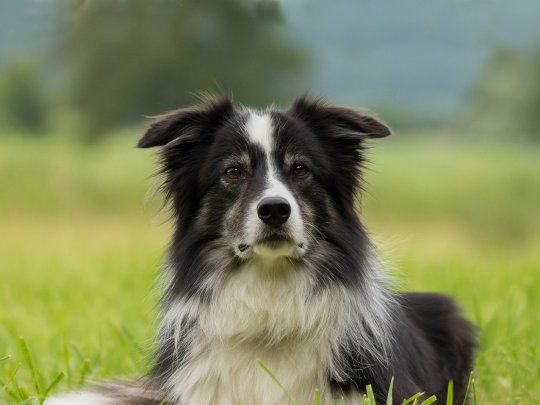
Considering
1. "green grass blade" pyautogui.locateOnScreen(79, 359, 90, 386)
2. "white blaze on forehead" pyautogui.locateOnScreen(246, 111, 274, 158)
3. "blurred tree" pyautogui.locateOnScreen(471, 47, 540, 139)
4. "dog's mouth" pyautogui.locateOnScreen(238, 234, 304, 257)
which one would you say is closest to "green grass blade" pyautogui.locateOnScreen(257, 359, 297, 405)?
"dog's mouth" pyautogui.locateOnScreen(238, 234, 304, 257)

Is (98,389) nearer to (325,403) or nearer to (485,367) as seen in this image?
(325,403)

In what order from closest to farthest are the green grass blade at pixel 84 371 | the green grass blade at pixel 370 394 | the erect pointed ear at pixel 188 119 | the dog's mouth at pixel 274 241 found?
the green grass blade at pixel 370 394
the dog's mouth at pixel 274 241
the erect pointed ear at pixel 188 119
the green grass blade at pixel 84 371

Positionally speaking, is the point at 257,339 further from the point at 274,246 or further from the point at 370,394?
the point at 370,394

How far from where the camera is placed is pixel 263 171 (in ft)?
12.5

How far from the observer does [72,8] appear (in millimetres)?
17859

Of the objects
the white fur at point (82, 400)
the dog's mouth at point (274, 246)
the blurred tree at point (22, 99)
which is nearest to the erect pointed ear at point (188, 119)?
the dog's mouth at point (274, 246)

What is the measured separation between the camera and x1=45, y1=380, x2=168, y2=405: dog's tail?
420cm

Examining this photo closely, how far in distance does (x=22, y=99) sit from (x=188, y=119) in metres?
17.3

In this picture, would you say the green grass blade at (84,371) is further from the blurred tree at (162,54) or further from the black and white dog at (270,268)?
the blurred tree at (162,54)

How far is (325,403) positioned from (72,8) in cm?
1581

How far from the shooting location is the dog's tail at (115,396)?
420 centimetres

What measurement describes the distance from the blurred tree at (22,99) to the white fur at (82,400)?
16.3m

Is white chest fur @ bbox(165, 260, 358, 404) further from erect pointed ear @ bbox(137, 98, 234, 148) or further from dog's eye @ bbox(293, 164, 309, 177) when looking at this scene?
erect pointed ear @ bbox(137, 98, 234, 148)

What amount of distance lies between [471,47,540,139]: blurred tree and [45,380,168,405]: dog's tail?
14556mm
